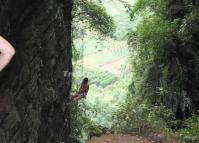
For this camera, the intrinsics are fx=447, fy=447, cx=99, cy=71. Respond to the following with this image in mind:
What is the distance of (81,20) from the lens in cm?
1410

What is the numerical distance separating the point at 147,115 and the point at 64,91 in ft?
17.1

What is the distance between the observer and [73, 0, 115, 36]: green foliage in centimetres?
1402

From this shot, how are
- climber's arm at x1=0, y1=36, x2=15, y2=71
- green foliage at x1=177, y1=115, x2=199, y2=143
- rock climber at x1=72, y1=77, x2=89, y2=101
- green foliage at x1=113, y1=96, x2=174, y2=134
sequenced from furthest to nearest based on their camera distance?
green foliage at x1=113, y1=96, x2=174, y2=134 < green foliage at x1=177, y1=115, x2=199, y2=143 < rock climber at x1=72, y1=77, x2=89, y2=101 < climber's arm at x1=0, y1=36, x2=15, y2=71

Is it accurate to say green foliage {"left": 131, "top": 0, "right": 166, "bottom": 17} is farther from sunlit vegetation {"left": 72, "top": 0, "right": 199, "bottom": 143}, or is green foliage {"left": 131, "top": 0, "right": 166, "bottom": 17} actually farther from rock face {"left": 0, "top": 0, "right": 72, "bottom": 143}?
rock face {"left": 0, "top": 0, "right": 72, "bottom": 143}

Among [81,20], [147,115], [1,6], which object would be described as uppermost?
[81,20]

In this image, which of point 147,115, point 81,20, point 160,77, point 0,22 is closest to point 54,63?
point 0,22

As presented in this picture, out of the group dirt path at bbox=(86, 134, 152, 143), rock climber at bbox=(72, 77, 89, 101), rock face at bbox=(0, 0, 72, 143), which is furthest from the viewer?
dirt path at bbox=(86, 134, 152, 143)

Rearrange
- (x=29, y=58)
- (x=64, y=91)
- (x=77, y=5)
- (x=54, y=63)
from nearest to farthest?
(x=29, y=58)
(x=54, y=63)
(x=64, y=91)
(x=77, y=5)

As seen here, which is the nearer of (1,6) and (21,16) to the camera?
(1,6)

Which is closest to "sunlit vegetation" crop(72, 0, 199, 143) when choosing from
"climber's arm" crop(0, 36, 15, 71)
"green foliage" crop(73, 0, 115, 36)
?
"green foliage" crop(73, 0, 115, 36)

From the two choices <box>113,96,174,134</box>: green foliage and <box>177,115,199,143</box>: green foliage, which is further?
<box>113,96,174,134</box>: green foliage

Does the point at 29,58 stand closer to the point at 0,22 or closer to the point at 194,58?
the point at 0,22

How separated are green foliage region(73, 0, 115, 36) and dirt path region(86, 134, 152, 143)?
12.8 feet

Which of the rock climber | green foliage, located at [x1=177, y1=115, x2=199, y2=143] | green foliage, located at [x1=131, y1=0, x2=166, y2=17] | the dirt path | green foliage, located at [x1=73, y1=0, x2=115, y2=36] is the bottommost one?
the dirt path
